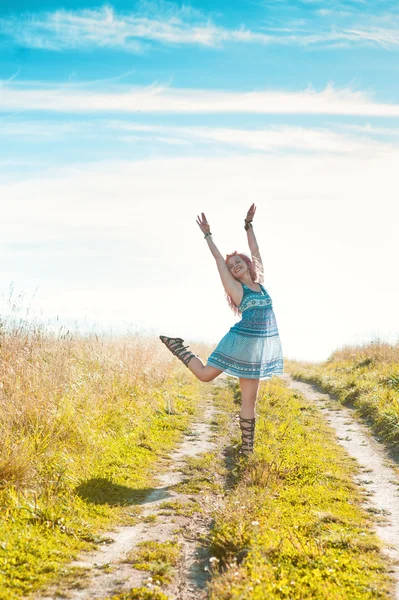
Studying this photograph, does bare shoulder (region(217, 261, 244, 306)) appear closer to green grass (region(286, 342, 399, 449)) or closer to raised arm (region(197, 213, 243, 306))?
raised arm (region(197, 213, 243, 306))

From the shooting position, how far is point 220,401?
1377 centimetres

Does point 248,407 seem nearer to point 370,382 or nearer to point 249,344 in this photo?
point 249,344

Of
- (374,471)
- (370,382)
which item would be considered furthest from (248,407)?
(370,382)

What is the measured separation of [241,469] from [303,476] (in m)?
0.81

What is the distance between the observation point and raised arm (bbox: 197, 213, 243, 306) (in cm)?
752

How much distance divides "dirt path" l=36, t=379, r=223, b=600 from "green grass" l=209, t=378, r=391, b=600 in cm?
20

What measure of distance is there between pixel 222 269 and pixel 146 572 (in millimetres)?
3994

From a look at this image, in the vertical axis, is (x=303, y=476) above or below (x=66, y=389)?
below

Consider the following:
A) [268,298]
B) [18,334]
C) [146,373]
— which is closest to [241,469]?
[268,298]

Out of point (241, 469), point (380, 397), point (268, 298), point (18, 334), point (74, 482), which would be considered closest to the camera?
point (74, 482)

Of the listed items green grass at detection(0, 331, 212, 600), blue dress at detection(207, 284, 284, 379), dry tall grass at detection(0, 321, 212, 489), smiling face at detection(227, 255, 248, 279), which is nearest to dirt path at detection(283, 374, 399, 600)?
blue dress at detection(207, 284, 284, 379)

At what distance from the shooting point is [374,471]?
8.11 meters

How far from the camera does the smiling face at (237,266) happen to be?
763 cm

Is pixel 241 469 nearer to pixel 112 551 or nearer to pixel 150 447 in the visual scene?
pixel 150 447
